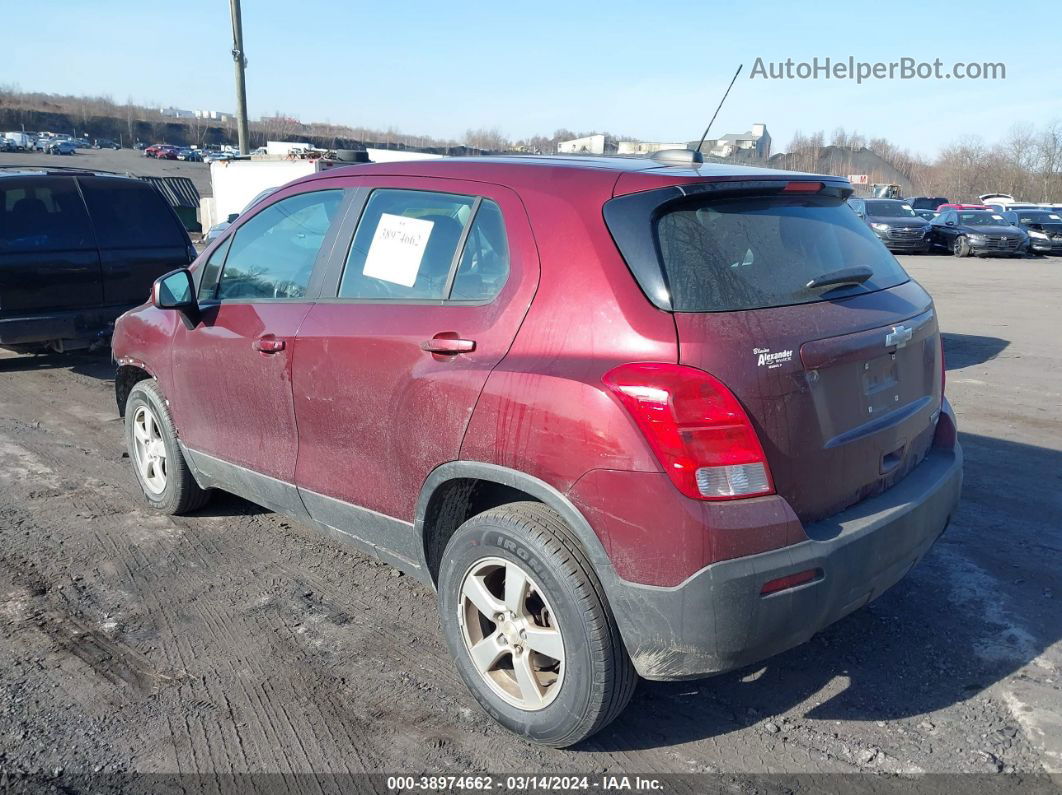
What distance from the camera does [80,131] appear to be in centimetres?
9281

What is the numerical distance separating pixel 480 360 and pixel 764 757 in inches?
62.6

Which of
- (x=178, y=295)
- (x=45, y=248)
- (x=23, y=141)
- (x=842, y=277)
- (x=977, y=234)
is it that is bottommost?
(x=977, y=234)

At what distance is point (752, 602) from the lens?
2.54m

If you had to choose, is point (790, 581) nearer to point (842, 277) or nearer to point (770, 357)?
point (770, 357)

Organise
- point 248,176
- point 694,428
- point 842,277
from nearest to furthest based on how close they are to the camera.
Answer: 1. point 694,428
2. point 842,277
3. point 248,176

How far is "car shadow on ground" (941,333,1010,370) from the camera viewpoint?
9.48 meters

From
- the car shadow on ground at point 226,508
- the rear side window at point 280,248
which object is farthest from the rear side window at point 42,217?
the rear side window at point 280,248

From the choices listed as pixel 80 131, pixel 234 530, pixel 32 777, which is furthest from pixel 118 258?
pixel 80 131

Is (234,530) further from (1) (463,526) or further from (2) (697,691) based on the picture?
(2) (697,691)

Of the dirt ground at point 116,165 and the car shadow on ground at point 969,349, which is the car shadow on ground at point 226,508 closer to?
the car shadow on ground at point 969,349

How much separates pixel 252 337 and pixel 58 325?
16.5 ft

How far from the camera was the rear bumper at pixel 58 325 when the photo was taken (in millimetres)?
7773

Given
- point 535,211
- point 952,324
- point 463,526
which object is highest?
point 535,211

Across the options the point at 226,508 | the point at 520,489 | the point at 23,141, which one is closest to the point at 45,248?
the point at 226,508
